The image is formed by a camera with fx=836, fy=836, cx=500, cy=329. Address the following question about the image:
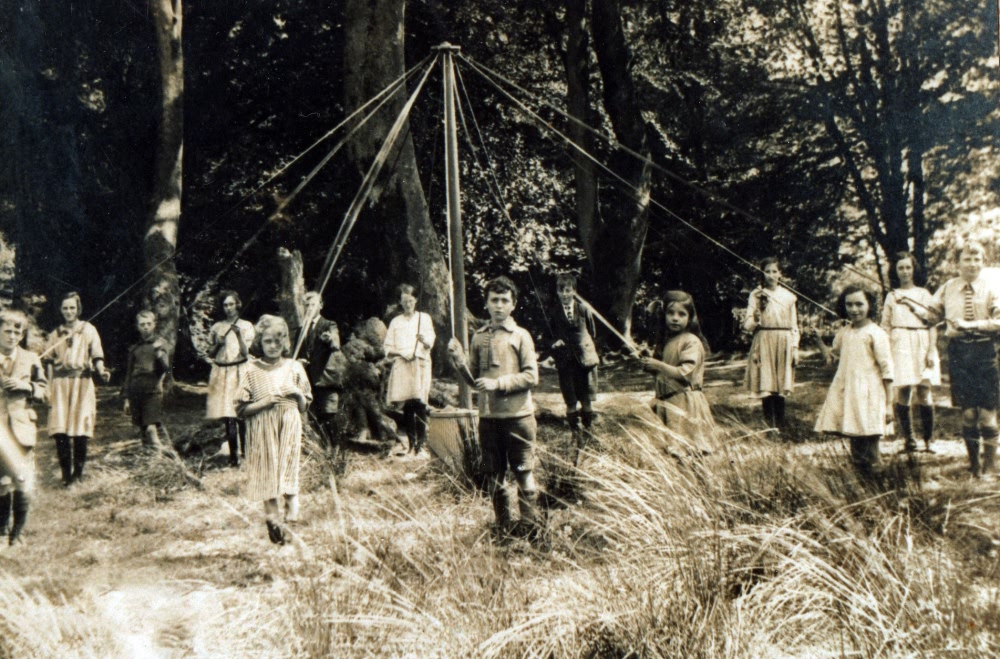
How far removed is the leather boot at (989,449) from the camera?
3783 millimetres

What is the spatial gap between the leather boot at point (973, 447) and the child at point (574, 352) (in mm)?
1698

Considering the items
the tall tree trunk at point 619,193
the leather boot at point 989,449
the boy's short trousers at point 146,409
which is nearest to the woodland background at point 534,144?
the tall tree trunk at point 619,193

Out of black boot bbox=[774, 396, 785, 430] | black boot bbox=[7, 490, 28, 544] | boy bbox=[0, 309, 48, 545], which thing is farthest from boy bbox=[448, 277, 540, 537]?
black boot bbox=[7, 490, 28, 544]

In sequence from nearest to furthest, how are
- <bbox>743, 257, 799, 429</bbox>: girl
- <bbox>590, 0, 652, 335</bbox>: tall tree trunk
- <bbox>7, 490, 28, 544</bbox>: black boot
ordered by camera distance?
<bbox>7, 490, 28, 544</bbox>: black boot < <bbox>743, 257, 799, 429</bbox>: girl < <bbox>590, 0, 652, 335</bbox>: tall tree trunk

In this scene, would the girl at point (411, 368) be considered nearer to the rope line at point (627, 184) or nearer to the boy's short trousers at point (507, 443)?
the boy's short trousers at point (507, 443)

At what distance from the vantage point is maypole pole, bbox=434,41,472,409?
12.8ft

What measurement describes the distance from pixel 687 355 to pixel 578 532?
99 centimetres

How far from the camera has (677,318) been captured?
4070mm

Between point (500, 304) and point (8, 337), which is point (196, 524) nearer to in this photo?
point (8, 337)

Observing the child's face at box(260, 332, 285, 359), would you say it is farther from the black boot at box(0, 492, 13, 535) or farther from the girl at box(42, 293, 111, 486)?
the black boot at box(0, 492, 13, 535)

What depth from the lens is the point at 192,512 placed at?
148 inches

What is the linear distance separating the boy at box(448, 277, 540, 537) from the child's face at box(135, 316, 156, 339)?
4.69ft

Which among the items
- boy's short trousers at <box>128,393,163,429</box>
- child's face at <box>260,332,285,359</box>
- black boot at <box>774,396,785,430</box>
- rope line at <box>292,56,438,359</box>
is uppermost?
rope line at <box>292,56,438,359</box>

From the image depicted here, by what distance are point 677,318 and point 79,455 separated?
9.45 ft
